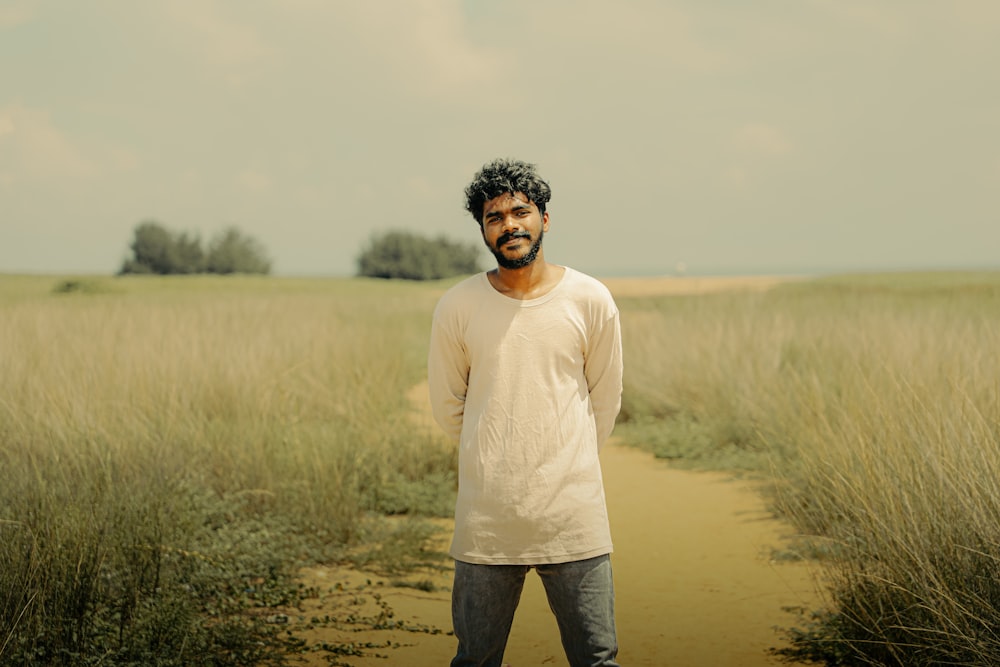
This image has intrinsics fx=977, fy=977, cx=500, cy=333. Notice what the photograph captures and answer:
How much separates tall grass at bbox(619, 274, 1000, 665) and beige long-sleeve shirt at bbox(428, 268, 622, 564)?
4.80 feet

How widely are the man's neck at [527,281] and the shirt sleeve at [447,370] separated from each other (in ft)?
0.60

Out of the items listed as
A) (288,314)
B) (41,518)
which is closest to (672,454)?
(41,518)

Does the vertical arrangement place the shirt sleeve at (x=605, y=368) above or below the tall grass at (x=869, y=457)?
above

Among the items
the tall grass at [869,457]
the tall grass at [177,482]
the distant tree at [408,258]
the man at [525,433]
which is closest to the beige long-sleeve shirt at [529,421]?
the man at [525,433]

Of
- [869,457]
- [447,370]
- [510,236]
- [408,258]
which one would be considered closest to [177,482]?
[447,370]

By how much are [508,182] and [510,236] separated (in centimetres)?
16

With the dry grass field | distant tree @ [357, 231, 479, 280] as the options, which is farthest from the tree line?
the dry grass field

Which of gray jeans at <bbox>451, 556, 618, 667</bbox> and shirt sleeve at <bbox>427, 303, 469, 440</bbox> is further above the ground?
shirt sleeve at <bbox>427, 303, 469, 440</bbox>

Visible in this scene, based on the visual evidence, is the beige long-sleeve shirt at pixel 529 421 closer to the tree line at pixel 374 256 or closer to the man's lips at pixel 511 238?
the man's lips at pixel 511 238

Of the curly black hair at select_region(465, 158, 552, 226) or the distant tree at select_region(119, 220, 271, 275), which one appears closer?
the curly black hair at select_region(465, 158, 552, 226)

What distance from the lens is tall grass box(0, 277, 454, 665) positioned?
4.01 metres

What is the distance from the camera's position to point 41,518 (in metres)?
4.26

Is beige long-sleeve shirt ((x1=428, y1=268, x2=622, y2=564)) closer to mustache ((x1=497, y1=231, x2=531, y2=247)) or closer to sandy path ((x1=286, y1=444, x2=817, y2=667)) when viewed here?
mustache ((x1=497, y1=231, x2=531, y2=247))

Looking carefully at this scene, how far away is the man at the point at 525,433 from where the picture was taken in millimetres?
2752
